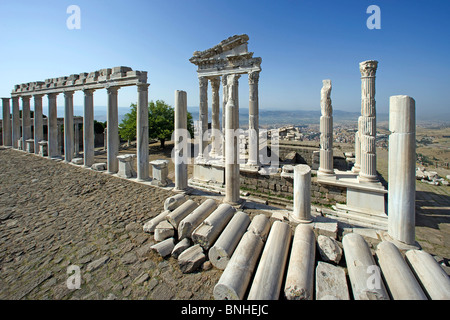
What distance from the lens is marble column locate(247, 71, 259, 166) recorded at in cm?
1258

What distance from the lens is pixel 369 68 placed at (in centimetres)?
920

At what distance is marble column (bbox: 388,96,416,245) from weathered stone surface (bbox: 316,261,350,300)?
2.37 m

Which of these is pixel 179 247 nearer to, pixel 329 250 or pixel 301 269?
pixel 301 269

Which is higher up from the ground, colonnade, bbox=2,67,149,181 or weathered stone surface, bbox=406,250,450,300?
colonnade, bbox=2,67,149,181

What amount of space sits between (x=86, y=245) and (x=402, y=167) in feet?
24.8

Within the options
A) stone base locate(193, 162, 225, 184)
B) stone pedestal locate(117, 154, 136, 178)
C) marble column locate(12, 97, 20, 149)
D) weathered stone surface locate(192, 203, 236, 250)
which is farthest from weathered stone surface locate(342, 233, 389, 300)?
marble column locate(12, 97, 20, 149)

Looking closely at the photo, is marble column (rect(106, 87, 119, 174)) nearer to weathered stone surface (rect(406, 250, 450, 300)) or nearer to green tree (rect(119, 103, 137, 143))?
weathered stone surface (rect(406, 250, 450, 300))

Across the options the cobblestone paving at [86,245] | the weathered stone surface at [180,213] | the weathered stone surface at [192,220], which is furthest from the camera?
the weathered stone surface at [180,213]

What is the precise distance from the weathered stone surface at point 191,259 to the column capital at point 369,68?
31.0ft

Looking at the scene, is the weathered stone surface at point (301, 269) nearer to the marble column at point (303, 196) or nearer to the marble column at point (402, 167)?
the marble column at point (303, 196)

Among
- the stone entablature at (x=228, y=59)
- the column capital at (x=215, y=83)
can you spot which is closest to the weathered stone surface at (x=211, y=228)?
the stone entablature at (x=228, y=59)

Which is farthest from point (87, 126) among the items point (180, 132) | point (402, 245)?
point (402, 245)

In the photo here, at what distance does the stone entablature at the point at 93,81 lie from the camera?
1009 centimetres
